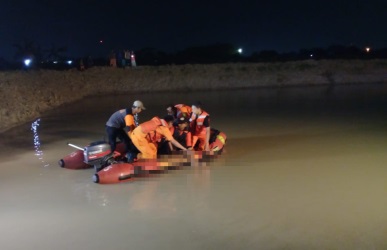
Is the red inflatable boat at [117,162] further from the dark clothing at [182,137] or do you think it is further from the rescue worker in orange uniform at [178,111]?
the rescue worker in orange uniform at [178,111]

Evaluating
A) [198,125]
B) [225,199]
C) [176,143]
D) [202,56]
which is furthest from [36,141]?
[202,56]

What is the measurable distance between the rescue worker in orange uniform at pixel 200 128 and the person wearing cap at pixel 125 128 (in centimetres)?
129

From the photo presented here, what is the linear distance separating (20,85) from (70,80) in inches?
284

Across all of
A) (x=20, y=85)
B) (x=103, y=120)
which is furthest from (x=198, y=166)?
(x=20, y=85)

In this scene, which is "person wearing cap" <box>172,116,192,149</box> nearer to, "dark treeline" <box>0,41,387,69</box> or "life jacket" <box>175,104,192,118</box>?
"life jacket" <box>175,104,192,118</box>

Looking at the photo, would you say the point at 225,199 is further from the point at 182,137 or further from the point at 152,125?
the point at 182,137

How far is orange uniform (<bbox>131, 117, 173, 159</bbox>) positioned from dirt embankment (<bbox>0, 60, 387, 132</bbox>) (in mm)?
15655

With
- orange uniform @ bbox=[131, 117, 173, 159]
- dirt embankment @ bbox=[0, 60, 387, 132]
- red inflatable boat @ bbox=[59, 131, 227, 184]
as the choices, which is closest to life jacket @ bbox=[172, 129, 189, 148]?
red inflatable boat @ bbox=[59, 131, 227, 184]

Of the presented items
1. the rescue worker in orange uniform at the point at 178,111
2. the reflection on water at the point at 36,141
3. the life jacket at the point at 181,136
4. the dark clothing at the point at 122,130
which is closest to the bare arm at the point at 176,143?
the life jacket at the point at 181,136

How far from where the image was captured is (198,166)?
9.55 meters

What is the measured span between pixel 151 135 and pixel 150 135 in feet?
0.09

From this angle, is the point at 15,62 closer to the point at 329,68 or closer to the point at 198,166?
the point at 329,68

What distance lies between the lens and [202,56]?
4862cm

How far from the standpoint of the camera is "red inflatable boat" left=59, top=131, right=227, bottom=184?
27.6ft
